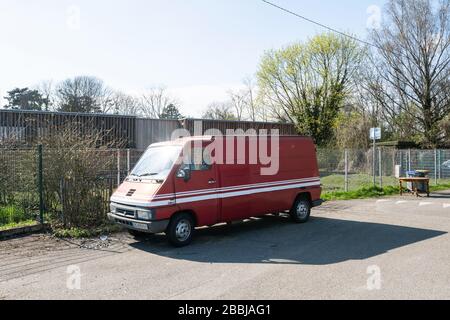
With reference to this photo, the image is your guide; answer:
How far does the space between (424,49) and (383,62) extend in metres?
3.27

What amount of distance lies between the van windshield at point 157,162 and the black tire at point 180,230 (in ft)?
2.89

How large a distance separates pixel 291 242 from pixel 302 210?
248cm

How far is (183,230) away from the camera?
321 inches

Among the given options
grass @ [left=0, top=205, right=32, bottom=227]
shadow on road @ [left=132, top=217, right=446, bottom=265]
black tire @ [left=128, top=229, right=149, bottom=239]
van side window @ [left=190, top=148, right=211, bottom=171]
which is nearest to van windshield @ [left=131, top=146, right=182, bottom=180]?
van side window @ [left=190, top=148, right=211, bottom=171]

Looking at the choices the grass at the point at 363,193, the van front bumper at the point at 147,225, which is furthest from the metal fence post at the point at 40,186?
the grass at the point at 363,193

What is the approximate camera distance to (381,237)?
29.0ft

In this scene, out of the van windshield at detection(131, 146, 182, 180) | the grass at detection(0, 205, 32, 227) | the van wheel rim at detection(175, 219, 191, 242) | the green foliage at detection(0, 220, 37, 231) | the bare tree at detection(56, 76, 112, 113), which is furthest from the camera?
the bare tree at detection(56, 76, 112, 113)

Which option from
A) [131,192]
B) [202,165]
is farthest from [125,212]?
[202,165]

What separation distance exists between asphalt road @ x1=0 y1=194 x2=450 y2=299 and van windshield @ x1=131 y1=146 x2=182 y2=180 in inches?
57.2

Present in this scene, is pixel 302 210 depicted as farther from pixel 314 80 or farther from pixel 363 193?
pixel 314 80

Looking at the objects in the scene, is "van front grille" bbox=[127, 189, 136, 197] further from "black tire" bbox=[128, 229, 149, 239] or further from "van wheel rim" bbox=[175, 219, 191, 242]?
"van wheel rim" bbox=[175, 219, 191, 242]

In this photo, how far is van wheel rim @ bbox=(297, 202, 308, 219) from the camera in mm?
10719

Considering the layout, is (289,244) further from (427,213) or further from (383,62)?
(383,62)
